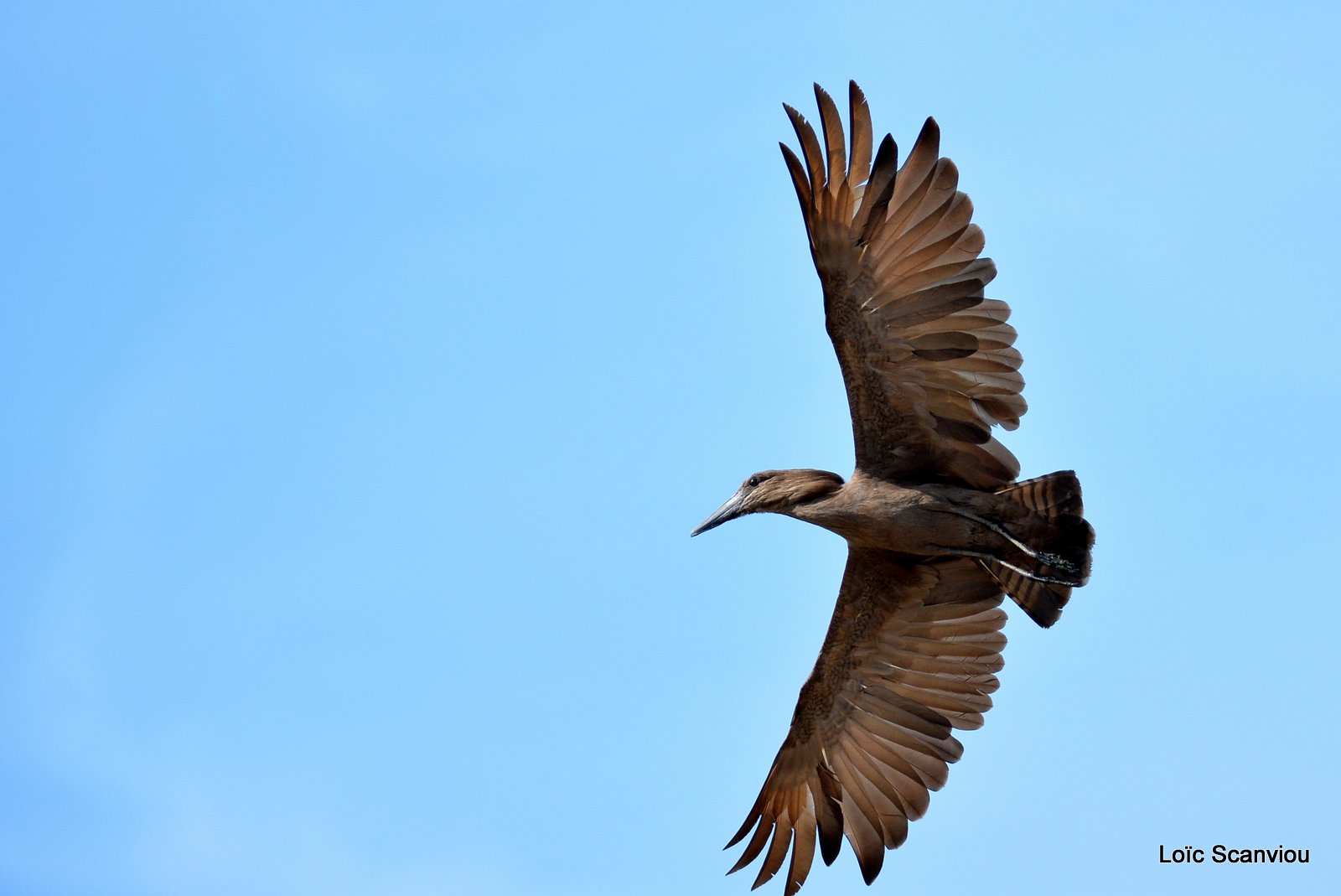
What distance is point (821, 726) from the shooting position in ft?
38.1

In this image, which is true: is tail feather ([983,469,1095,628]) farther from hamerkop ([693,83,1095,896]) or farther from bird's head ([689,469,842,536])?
bird's head ([689,469,842,536])

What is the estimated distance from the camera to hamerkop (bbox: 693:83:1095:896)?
992 cm

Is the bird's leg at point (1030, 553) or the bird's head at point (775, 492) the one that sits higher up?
the bird's head at point (775, 492)

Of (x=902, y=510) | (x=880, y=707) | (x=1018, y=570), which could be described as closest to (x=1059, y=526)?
(x=1018, y=570)

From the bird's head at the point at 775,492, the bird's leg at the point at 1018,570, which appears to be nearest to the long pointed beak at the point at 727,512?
the bird's head at the point at 775,492

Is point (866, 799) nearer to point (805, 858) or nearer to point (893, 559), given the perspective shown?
point (805, 858)

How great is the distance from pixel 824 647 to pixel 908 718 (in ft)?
2.60

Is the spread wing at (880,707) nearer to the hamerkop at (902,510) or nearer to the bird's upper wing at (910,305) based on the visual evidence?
the hamerkop at (902,510)

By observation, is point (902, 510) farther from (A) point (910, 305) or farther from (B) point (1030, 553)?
(A) point (910, 305)

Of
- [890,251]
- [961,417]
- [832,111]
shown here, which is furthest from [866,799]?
[832,111]

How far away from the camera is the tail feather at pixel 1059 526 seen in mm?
10125

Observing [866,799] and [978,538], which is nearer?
[978,538]

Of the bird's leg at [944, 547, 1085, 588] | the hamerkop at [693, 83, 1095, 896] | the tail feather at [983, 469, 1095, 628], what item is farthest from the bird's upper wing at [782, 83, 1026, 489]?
the bird's leg at [944, 547, 1085, 588]

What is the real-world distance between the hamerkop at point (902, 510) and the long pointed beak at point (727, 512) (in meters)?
0.01
